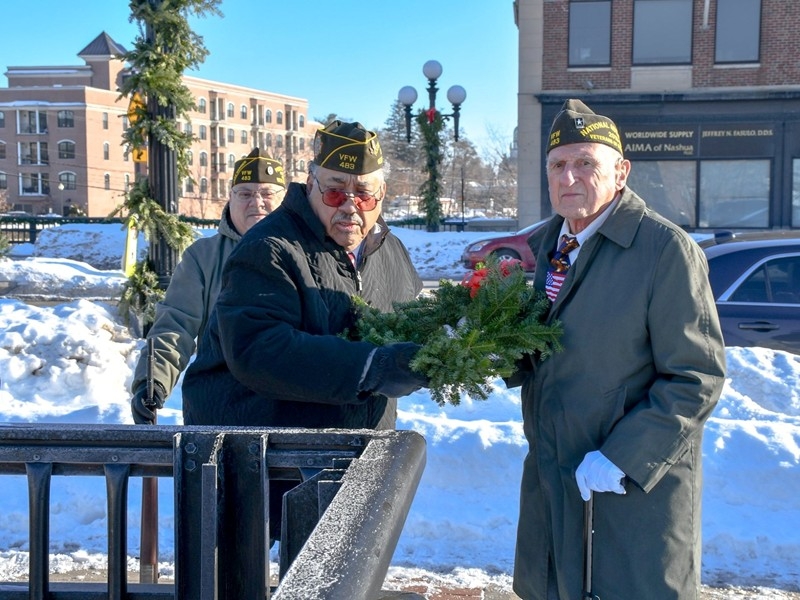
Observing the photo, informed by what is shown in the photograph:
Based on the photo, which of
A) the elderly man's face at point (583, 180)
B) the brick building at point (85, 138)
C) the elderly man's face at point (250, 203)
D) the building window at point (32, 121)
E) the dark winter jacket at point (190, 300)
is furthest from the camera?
the building window at point (32, 121)

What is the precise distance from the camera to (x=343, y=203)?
301 centimetres

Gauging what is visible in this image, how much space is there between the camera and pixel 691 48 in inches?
1086

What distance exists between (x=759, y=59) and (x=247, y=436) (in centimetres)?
2851

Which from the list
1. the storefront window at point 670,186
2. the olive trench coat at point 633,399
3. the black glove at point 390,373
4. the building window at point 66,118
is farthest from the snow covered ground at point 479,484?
the building window at point 66,118

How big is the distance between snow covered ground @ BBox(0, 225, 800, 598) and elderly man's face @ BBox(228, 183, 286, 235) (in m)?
1.83

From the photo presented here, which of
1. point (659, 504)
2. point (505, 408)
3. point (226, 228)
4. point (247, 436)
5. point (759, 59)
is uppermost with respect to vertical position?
point (759, 59)

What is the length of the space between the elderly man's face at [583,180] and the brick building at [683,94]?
2529 centimetres

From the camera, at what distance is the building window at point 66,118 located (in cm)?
9125

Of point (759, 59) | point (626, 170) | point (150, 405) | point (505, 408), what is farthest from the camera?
point (759, 59)

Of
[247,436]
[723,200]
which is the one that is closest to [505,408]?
[247,436]

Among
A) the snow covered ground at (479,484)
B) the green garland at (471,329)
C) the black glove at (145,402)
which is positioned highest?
the green garland at (471,329)

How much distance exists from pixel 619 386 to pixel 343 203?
106 centimetres

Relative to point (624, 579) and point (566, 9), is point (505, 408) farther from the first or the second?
point (566, 9)

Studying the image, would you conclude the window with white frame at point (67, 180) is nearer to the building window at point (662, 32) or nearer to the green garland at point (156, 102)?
the building window at point (662, 32)
